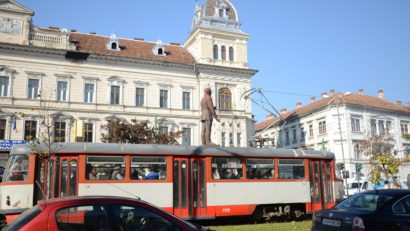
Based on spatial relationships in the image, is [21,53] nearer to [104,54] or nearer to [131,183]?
[104,54]

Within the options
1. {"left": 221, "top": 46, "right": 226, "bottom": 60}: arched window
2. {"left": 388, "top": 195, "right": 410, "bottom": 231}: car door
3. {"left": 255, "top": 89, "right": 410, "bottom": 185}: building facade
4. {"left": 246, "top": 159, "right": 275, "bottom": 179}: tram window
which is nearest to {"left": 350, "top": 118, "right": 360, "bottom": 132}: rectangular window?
{"left": 255, "top": 89, "right": 410, "bottom": 185}: building facade

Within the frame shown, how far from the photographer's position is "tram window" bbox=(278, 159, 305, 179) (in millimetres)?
15688

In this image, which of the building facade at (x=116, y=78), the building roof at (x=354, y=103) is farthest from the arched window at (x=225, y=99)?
the building roof at (x=354, y=103)

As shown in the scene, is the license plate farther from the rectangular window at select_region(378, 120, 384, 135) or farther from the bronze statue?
the rectangular window at select_region(378, 120, 384, 135)

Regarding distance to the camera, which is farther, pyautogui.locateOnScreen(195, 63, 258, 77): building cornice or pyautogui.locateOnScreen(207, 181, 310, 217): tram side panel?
pyautogui.locateOnScreen(195, 63, 258, 77): building cornice

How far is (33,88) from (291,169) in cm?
2448

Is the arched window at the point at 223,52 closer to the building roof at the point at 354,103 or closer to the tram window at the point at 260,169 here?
the building roof at the point at 354,103

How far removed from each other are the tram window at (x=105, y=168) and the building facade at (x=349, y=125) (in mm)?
34174

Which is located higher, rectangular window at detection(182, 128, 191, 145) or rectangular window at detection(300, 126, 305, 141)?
rectangular window at detection(300, 126, 305, 141)

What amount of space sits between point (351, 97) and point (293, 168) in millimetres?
39560

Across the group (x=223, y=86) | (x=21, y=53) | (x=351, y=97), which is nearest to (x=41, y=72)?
(x=21, y=53)

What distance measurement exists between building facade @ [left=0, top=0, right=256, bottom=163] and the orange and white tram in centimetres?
1706

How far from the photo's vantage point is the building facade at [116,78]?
3177 centimetres

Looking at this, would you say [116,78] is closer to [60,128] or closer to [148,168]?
[60,128]
